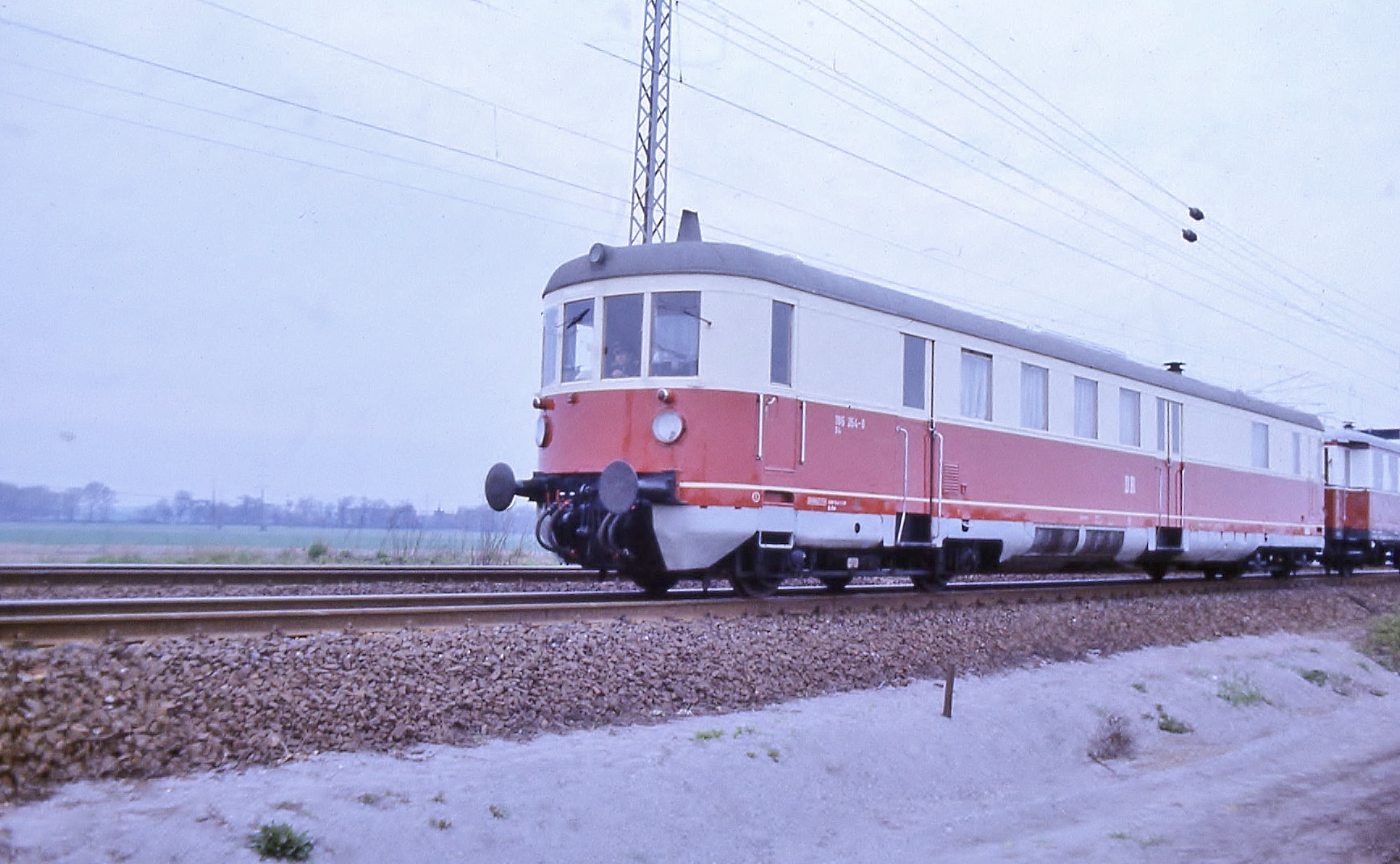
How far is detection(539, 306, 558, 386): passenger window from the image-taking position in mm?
12273

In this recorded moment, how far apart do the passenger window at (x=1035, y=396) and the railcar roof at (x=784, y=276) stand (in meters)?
0.28

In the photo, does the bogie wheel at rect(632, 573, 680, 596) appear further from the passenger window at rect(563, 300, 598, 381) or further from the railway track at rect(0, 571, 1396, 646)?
the passenger window at rect(563, 300, 598, 381)

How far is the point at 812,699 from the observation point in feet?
26.7

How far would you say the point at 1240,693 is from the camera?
10.4 meters

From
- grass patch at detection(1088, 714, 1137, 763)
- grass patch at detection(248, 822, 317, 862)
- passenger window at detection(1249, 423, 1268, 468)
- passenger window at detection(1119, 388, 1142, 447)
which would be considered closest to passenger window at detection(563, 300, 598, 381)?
grass patch at detection(1088, 714, 1137, 763)

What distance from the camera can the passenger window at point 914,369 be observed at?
42.9 feet

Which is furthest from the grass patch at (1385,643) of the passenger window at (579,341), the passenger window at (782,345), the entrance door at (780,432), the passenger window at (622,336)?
the passenger window at (579,341)

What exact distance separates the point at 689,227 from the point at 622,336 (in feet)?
5.39

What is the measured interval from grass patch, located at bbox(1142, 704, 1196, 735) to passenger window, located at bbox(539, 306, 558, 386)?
6672 mm

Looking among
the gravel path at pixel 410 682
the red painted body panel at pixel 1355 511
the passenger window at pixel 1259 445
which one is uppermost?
the passenger window at pixel 1259 445

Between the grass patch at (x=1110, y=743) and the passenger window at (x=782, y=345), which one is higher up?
the passenger window at (x=782, y=345)

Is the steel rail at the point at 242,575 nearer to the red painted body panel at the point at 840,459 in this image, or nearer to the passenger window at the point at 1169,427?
the red painted body panel at the point at 840,459

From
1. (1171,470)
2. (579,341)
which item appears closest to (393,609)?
(579,341)

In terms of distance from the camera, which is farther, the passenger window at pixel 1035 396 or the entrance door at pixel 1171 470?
the entrance door at pixel 1171 470
